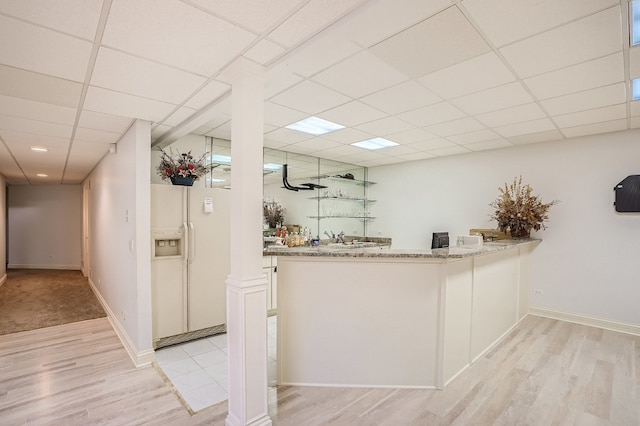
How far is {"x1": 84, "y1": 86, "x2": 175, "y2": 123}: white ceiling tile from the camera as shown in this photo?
2.58 metres

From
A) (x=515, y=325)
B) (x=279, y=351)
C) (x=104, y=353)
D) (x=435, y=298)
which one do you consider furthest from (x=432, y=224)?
(x=104, y=353)

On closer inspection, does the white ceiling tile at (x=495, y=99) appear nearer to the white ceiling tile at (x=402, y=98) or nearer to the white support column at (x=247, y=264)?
the white ceiling tile at (x=402, y=98)

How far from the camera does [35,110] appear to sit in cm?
287

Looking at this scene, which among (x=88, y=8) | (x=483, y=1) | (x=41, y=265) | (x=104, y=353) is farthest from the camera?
(x=41, y=265)

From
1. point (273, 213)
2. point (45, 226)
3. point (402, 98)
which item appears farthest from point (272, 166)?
point (45, 226)

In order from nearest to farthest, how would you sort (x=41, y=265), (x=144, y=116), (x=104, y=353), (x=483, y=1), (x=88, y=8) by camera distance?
1. (x=88, y=8)
2. (x=483, y=1)
3. (x=144, y=116)
4. (x=104, y=353)
5. (x=41, y=265)

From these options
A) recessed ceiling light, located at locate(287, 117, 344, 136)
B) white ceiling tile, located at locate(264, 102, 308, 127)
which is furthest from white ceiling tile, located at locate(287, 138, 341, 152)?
white ceiling tile, located at locate(264, 102, 308, 127)

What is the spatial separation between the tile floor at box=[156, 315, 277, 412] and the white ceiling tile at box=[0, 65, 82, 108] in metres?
2.60

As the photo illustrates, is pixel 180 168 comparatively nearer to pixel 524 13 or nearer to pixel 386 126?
pixel 386 126

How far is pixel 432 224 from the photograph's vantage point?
5.94m

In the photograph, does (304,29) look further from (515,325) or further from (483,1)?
(515,325)

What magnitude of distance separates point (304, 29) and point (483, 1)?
0.98 metres

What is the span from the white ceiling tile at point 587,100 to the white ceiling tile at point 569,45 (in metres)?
0.77

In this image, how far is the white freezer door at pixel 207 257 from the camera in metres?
3.79
